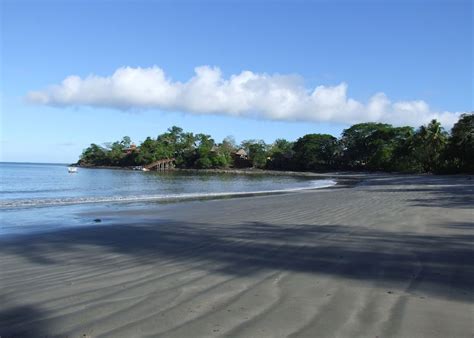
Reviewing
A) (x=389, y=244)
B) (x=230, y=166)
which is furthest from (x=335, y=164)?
(x=389, y=244)

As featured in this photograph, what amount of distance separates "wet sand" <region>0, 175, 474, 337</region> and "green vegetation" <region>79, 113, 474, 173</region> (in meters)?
58.4

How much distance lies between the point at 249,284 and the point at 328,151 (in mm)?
114719

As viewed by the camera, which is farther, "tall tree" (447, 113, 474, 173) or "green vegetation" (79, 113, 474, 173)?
"green vegetation" (79, 113, 474, 173)

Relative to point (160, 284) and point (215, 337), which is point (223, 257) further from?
point (215, 337)

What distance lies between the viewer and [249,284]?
191 inches

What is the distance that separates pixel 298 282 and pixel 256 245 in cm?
270

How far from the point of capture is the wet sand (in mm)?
3527

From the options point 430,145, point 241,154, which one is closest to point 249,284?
point 430,145

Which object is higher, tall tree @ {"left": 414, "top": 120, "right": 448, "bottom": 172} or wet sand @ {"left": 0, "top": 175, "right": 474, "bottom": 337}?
tall tree @ {"left": 414, "top": 120, "right": 448, "bottom": 172}

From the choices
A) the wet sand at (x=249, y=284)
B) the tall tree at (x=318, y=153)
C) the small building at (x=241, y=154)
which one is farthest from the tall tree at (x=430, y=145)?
the small building at (x=241, y=154)

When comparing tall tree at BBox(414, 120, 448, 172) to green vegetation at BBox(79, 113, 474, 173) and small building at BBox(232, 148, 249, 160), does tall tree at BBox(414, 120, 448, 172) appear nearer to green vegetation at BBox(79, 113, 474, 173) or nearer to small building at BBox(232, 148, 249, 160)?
green vegetation at BBox(79, 113, 474, 173)

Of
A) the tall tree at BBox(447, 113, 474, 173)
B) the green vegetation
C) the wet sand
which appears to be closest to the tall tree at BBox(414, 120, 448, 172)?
the green vegetation

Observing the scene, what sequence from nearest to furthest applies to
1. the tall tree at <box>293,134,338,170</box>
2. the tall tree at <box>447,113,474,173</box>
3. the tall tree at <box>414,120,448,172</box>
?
the tall tree at <box>447,113,474,173</box> < the tall tree at <box>414,120,448,172</box> < the tall tree at <box>293,134,338,170</box>

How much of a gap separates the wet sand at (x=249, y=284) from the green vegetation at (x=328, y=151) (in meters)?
58.4
